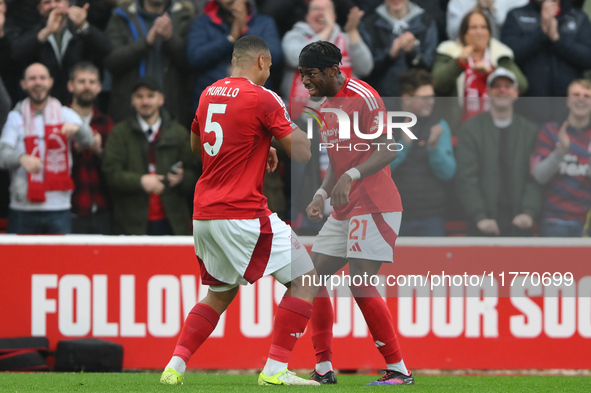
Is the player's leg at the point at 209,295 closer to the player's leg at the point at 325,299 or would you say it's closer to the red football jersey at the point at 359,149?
the player's leg at the point at 325,299

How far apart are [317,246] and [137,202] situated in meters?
2.77

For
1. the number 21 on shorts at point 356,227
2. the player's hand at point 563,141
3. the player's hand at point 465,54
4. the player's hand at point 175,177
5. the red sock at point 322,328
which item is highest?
the player's hand at point 465,54

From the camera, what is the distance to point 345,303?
729 centimetres

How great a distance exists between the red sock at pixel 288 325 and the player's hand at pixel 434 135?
2546mm

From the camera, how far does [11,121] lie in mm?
7973

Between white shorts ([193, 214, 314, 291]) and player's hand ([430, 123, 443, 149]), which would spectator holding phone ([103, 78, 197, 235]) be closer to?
player's hand ([430, 123, 443, 149])

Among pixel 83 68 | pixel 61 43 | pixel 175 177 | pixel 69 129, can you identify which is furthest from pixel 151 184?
pixel 61 43

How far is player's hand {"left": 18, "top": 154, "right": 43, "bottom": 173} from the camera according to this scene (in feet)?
25.5

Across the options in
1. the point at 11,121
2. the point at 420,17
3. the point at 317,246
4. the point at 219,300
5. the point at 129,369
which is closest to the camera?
the point at 219,300

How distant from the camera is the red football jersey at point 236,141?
16.6 ft

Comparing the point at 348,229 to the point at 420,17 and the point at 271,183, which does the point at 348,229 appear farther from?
the point at 420,17

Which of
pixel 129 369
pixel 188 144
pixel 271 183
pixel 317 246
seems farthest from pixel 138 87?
pixel 317 246

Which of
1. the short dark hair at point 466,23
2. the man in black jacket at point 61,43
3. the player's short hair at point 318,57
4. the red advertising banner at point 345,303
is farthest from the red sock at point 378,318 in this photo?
the man in black jacket at point 61,43

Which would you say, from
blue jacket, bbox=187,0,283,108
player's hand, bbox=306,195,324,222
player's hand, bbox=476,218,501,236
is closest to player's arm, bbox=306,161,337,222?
player's hand, bbox=306,195,324,222
